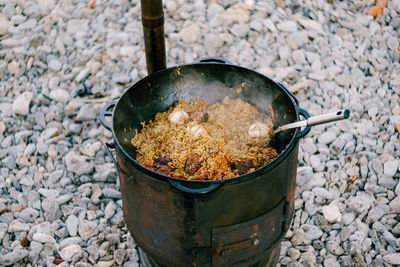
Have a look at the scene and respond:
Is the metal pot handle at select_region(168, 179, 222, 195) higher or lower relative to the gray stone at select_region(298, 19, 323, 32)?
higher

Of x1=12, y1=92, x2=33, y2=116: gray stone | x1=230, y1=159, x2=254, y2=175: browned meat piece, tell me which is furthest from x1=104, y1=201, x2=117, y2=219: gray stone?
x1=12, y1=92, x2=33, y2=116: gray stone

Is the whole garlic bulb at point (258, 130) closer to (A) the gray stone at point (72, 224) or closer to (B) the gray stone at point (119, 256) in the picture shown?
(B) the gray stone at point (119, 256)

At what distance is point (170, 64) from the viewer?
4.79 m

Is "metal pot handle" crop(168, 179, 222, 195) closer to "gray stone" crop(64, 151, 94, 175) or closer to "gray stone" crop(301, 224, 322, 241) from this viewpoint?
"gray stone" crop(301, 224, 322, 241)

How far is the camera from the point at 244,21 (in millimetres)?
5176

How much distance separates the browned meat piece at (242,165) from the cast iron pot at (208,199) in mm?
245

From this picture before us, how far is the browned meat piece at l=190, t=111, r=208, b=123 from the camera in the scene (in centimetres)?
293

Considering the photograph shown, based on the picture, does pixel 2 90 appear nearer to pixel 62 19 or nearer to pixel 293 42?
pixel 62 19

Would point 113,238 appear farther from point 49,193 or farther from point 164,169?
point 164,169

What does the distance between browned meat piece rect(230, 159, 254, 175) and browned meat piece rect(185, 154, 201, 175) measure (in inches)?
8.1

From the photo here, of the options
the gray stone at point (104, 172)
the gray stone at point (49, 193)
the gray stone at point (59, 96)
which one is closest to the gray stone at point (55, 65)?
the gray stone at point (59, 96)

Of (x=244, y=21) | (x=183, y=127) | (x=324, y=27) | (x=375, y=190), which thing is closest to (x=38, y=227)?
(x=183, y=127)

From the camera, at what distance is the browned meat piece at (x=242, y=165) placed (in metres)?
2.49

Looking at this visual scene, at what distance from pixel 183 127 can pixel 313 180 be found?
151 centimetres
